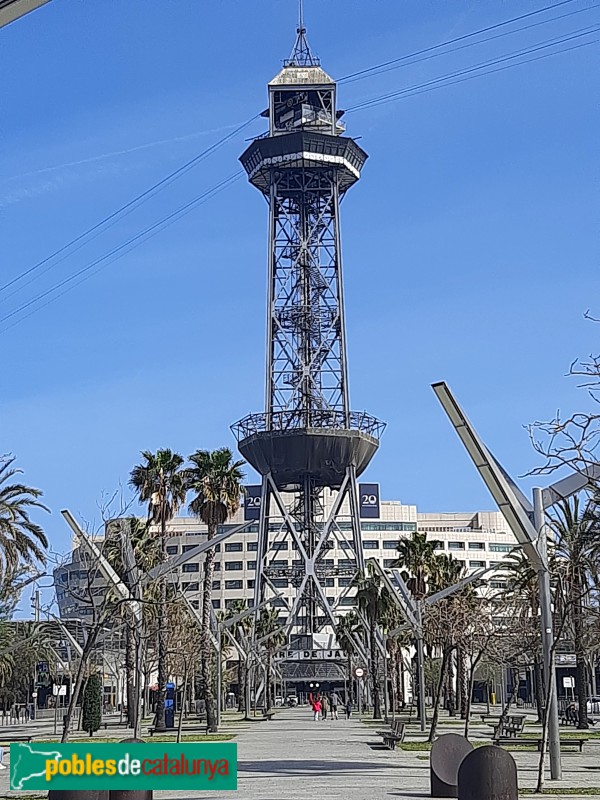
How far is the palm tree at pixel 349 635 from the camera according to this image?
97.8m

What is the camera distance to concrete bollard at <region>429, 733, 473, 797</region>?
827 inches

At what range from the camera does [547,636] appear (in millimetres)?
26812

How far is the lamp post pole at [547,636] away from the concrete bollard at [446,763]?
11.7 feet

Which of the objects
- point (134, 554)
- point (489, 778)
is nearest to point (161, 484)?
point (134, 554)

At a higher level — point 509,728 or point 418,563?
point 418,563

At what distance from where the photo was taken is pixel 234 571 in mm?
155875

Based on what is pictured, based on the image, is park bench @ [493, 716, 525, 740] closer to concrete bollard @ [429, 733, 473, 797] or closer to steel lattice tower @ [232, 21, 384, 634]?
concrete bollard @ [429, 733, 473, 797]

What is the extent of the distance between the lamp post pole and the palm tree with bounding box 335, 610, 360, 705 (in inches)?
2704

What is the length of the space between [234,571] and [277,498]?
42.7 metres

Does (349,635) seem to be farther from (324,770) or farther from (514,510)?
(514,510)

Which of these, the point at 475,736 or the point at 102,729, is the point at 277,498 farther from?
the point at 475,736

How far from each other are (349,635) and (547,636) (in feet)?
234

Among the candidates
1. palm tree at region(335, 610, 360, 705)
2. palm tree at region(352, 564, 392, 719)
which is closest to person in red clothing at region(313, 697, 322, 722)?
palm tree at region(352, 564, 392, 719)

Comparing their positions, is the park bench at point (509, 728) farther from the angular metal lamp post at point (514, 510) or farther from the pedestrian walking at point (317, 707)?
the pedestrian walking at point (317, 707)
